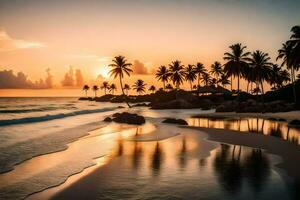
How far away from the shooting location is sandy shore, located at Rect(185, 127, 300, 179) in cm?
1260

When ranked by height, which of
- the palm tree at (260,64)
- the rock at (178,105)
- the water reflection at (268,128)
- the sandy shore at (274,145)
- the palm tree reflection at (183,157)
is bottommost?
the palm tree reflection at (183,157)

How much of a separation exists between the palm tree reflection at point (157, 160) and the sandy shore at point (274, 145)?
551 cm

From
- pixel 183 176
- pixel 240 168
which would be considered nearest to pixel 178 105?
pixel 240 168

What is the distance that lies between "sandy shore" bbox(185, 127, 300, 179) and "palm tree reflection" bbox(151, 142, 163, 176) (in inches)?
217

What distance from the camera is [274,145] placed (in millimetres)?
17797

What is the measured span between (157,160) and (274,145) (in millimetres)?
8590

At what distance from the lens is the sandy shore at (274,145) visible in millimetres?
12602

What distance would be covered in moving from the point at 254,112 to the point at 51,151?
141 ft

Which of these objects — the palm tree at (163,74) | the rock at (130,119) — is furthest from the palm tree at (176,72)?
the rock at (130,119)

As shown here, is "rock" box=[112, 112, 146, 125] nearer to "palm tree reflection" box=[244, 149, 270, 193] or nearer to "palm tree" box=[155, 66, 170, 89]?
"palm tree reflection" box=[244, 149, 270, 193]

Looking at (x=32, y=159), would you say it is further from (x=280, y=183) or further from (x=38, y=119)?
(x=38, y=119)

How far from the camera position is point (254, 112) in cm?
5138

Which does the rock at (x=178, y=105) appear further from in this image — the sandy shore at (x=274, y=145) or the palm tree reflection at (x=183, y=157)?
the palm tree reflection at (x=183, y=157)

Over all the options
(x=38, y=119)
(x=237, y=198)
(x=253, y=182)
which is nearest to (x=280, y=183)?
(x=253, y=182)
